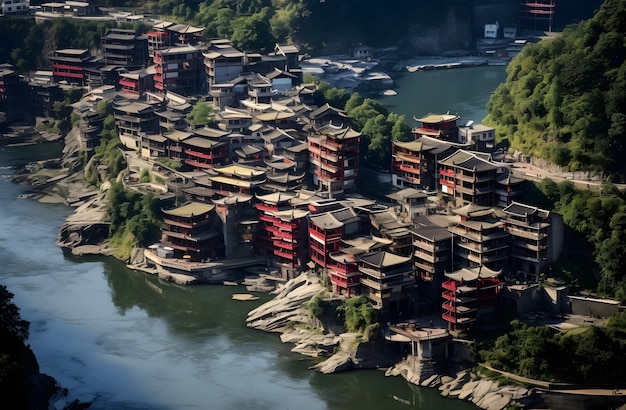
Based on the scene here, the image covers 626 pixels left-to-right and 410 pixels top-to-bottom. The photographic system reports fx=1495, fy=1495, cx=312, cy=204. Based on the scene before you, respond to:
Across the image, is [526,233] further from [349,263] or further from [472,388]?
[472,388]

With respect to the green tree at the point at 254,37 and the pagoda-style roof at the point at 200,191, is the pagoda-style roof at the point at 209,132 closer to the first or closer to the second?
the pagoda-style roof at the point at 200,191

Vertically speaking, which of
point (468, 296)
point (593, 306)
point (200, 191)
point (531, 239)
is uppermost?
point (531, 239)

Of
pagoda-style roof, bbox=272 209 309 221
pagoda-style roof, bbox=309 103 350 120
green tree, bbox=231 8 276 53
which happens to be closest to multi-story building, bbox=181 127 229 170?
pagoda-style roof, bbox=309 103 350 120

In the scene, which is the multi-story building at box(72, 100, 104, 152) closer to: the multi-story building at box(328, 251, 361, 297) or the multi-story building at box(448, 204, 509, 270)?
the multi-story building at box(328, 251, 361, 297)

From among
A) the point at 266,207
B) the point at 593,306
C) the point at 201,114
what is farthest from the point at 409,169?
the point at 201,114

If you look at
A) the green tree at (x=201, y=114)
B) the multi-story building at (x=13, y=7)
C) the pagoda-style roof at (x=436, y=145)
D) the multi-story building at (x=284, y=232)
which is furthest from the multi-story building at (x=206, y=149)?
the multi-story building at (x=13, y=7)

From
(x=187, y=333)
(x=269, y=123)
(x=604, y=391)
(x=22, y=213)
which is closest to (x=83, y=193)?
(x=22, y=213)
